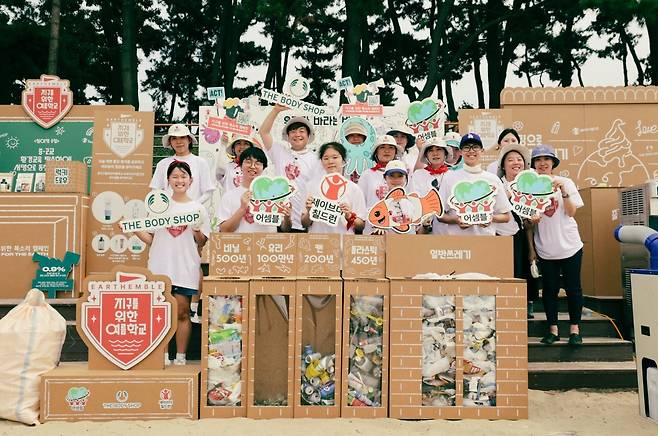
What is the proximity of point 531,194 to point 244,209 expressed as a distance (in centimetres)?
197

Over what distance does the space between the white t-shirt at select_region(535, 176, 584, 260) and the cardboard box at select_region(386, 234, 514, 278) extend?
2.56 feet

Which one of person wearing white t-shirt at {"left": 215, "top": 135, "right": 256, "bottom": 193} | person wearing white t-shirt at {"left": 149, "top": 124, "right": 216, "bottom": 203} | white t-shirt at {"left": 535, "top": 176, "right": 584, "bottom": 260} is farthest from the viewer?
person wearing white t-shirt at {"left": 215, "top": 135, "right": 256, "bottom": 193}

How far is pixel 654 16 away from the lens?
34.5ft

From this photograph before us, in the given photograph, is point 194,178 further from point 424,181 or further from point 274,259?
point 424,181

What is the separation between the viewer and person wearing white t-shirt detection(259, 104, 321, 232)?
14.8 feet

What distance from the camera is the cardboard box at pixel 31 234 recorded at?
5656 millimetres

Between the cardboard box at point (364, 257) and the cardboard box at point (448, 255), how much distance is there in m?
0.04

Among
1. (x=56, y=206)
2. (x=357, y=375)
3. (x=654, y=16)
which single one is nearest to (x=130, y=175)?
(x=56, y=206)

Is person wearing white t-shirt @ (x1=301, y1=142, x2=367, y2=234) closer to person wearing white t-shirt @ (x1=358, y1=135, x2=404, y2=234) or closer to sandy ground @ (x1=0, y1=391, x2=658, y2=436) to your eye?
person wearing white t-shirt @ (x1=358, y1=135, x2=404, y2=234)

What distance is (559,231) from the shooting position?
4125mm

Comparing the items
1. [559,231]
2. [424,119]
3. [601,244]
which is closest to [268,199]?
[559,231]

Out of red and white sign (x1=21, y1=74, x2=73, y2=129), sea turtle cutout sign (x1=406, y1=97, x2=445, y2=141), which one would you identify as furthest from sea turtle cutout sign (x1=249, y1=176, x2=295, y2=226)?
red and white sign (x1=21, y1=74, x2=73, y2=129)

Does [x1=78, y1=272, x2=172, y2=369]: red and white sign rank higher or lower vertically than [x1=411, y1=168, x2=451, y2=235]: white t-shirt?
lower

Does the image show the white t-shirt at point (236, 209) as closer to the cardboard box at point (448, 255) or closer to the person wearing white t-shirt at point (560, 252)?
the cardboard box at point (448, 255)
